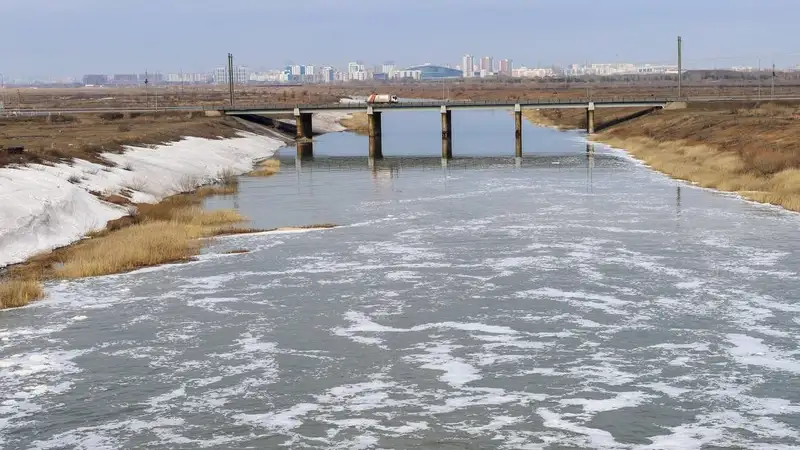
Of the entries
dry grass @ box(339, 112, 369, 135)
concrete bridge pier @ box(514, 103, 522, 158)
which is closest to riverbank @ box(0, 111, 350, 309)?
concrete bridge pier @ box(514, 103, 522, 158)

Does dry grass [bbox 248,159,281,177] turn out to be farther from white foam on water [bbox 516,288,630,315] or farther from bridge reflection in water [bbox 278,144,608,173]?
white foam on water [bbox 516,288,630,315]

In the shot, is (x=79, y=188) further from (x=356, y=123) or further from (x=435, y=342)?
(x=356, y=123)

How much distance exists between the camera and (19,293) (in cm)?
2784

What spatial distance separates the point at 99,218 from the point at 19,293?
14.2 m

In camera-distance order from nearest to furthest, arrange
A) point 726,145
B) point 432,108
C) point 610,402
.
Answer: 1. point 610,402
2. point 726,145
3. point 432,108

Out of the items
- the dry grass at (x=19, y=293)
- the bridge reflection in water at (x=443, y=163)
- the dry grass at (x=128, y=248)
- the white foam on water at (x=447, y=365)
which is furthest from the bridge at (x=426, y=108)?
the white foam on water at (x=447, y=365)

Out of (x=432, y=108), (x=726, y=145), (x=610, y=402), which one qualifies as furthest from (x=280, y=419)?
(x=432, y=108)

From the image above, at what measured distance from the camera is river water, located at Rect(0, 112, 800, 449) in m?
18.0

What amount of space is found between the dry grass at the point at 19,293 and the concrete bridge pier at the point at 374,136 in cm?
5818

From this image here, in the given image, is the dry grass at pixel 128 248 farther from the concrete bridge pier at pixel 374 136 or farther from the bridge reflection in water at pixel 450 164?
the concrete bridge pier at pixel 374 136

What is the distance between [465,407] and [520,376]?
2.28 meters

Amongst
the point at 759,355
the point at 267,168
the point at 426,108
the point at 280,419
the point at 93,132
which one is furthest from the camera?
the point at 426,108

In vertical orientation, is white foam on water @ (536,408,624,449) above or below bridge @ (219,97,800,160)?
below

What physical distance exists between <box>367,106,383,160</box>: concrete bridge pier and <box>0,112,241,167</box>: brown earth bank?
13.8 metres
